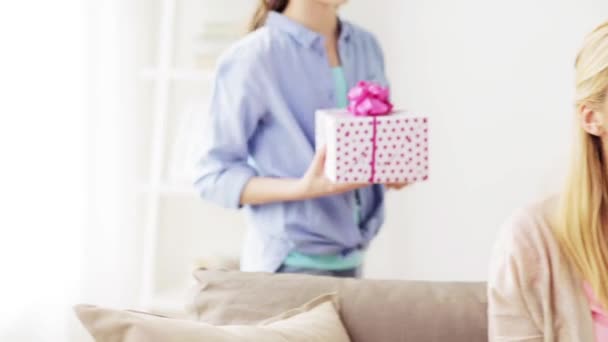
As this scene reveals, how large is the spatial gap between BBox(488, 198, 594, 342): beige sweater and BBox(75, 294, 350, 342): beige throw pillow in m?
0.29

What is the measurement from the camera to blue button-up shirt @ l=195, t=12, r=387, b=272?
1.81 m

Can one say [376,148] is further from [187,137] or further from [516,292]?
[187,137]

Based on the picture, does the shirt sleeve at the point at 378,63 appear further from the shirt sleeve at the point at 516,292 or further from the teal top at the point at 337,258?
the shirt sleeve at the point at 516,292

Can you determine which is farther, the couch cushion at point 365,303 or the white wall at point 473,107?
the white wall at point 473,107

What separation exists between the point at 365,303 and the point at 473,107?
153 cm

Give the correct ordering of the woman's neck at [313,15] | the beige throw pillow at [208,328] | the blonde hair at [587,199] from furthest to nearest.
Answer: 1. the woman's neck at [313,15]
2. the blonde hair at [587,199]
3. the beige throw pillow at [208,328]

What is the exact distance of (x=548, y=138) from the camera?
2951 millimetres

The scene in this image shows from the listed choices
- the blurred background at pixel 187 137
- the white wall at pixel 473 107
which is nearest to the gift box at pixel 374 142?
the blurred background at pixel 187 137

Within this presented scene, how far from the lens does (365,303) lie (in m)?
1.63

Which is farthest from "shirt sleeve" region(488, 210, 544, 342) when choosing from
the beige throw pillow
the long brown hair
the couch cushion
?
the long brown hair

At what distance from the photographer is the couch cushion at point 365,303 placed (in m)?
1.60

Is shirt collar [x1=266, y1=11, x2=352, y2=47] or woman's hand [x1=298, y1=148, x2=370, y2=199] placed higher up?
shirt collar [x1=266, y1=11, x2=352, y2=47]

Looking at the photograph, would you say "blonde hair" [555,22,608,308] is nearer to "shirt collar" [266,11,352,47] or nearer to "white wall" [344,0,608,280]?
"shirt collar" [266,11,352,47]

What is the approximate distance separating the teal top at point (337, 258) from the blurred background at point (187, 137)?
31.6 inches
